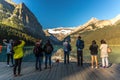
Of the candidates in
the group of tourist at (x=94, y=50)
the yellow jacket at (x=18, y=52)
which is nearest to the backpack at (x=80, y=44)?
the group of tourist at (x=94, y=50)

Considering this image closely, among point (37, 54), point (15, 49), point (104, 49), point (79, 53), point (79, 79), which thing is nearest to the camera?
point (79, 79)

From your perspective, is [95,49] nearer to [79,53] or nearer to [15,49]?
[79,53]

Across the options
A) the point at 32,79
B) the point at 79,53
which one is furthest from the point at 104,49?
the point at 32,79

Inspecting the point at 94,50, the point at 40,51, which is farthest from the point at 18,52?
the point at 94,50

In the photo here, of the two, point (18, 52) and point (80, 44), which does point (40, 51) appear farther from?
point (80, 44)

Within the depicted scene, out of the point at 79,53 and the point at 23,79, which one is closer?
the point at 23,79

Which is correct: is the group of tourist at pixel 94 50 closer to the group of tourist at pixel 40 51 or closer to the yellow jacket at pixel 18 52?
the group of tourist at pixel 40 51

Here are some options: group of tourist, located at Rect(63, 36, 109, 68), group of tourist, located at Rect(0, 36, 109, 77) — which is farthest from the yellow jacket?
group of tourist, located at Rect(63, 36, 109, 68)

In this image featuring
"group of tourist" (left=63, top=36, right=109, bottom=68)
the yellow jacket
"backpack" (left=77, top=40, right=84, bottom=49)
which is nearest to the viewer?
the yellow jacket

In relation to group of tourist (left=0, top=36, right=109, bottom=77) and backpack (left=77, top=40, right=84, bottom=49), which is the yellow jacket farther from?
backpack (left=77, top=40, right=84, bottom=49)

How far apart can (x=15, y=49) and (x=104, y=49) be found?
25.3ft

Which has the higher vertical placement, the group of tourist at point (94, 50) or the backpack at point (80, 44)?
the backpack at point (80, 44)

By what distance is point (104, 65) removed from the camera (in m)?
23.3

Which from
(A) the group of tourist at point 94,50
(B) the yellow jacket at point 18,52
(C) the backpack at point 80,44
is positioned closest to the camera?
(B) the yellow jacket at point 18,52
